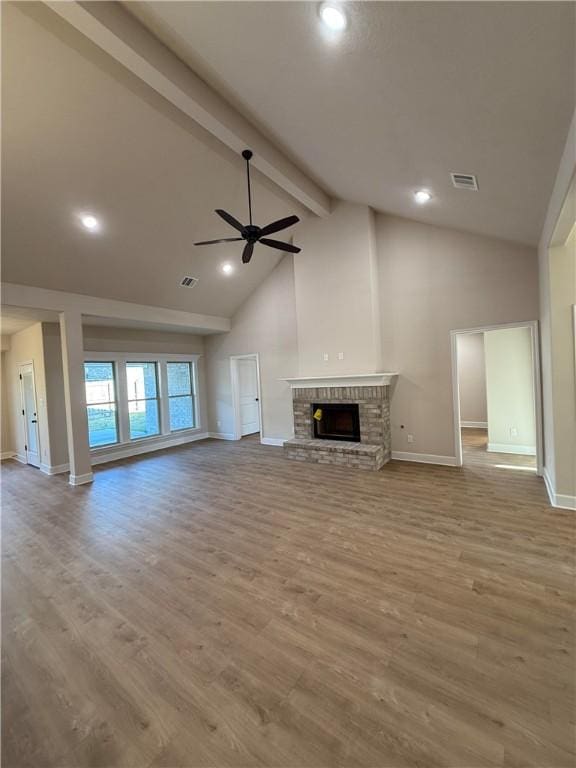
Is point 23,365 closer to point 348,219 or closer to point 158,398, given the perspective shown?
point 158,398

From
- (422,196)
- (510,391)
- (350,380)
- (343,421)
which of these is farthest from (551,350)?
(343,421)

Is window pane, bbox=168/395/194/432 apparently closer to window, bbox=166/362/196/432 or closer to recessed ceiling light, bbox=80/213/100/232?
window, bbox=166/362/196/432

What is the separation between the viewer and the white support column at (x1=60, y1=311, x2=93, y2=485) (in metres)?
5.21

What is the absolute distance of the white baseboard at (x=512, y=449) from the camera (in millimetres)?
5441

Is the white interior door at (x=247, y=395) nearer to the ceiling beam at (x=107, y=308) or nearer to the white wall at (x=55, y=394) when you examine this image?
the ceiling beam at (x=107, y=308)

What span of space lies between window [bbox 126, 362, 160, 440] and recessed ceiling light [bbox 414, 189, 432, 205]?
6.19m

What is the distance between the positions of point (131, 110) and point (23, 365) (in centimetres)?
561

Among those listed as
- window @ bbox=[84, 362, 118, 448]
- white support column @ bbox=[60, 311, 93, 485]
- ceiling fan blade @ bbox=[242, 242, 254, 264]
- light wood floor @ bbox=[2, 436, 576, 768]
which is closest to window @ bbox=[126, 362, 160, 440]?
window @ bbox=[84, 362, 118, 448]

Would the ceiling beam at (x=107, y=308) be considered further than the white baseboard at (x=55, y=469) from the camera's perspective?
No

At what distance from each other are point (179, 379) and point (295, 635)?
7.03m

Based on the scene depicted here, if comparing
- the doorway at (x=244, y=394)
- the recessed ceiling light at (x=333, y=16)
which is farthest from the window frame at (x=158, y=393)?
the recessed ceiling light at (x=333, y=16)

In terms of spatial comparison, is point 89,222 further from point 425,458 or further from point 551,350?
point 425,458

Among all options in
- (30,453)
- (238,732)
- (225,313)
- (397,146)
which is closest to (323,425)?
(225,313)

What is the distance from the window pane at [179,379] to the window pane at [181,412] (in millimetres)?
175
